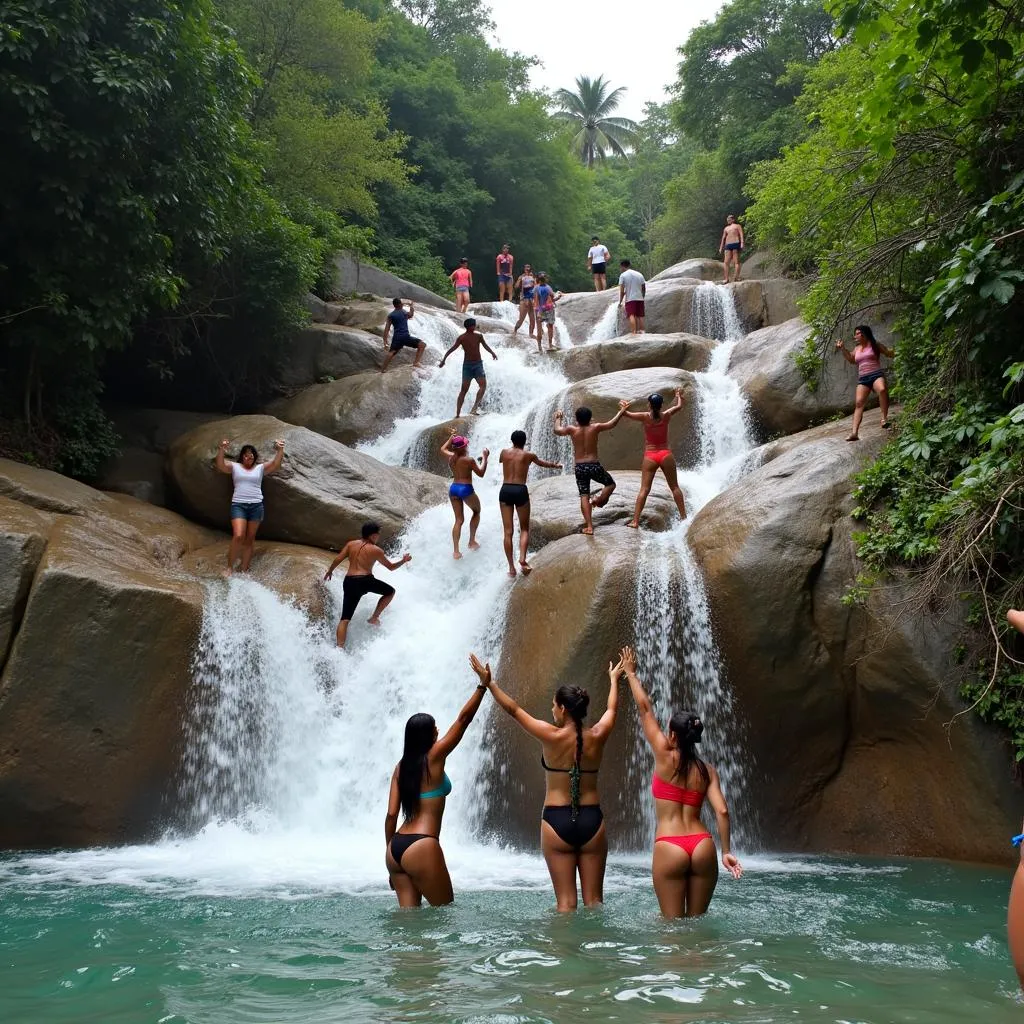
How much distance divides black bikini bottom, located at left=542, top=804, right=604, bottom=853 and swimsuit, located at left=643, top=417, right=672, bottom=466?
19.5 ft

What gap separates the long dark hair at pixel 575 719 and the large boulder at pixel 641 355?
1196 cm


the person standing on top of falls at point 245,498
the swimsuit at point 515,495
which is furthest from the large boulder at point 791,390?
the person standing on top of falls at point 245,498

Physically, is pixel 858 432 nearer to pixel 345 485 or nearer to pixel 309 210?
pixel 345 485

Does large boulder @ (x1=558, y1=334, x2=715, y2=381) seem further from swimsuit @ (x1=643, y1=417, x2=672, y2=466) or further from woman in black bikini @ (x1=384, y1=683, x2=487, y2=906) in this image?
woman in black bikini @ (x1=384, y1=683, x2=487, y2=906)

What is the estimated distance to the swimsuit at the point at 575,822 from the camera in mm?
5867

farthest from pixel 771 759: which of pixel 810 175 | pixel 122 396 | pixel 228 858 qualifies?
pixel 122 396

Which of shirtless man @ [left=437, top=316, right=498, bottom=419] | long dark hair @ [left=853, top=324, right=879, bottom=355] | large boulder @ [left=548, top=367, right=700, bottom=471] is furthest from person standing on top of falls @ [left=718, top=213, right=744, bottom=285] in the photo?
long dark hair @ [left=853, top=324, right=879, bottom=355]

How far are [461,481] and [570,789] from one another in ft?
22.1

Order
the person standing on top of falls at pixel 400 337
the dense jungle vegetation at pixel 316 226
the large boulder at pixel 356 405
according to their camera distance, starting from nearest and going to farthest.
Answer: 1. the dense jungle vegetation at pixel 316 226
2. the large boulder at pixel 356 405
3. the person standing on top of falls at pixel 400 337

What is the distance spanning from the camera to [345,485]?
1318 cm

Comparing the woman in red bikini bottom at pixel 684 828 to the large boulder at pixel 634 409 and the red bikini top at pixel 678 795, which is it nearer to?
the red bikini top at pixel 678 795

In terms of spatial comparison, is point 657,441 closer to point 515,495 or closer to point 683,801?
point 515,495

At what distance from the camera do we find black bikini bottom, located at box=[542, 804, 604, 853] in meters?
5.87

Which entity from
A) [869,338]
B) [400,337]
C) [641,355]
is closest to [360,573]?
[869,338]
